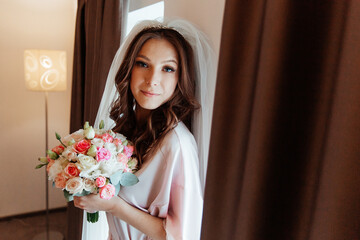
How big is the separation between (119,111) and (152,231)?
616 mm

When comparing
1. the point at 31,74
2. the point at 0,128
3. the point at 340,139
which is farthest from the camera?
the point at 0,128

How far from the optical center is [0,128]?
304cm

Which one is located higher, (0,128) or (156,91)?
(156,91)

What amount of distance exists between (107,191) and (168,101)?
0.46 metres

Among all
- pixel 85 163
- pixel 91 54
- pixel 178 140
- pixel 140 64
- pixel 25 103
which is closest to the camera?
pixel 85 163

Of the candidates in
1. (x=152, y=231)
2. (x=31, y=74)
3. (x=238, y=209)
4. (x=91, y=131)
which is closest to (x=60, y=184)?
(x=91, y=131)

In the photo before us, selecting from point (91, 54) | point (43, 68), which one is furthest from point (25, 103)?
point (91, 54)

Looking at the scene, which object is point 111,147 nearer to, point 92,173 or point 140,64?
point 92,173

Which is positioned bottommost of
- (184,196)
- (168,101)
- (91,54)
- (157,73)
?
(184,196)

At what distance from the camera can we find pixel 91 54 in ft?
6.93

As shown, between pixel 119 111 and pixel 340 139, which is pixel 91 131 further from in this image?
pixel 340 139

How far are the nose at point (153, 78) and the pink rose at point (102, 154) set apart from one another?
329 millimetres

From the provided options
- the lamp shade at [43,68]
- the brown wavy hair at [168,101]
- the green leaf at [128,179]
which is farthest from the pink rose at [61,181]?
the lamp shade at [43,68]

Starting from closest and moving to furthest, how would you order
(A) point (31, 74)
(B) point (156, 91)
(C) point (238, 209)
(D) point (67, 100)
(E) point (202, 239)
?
(C) point (238, 209) < (E) point (202, 239) < (B) point (156, 91) < (A) point (31, 74) < (D) point (67, 100)
